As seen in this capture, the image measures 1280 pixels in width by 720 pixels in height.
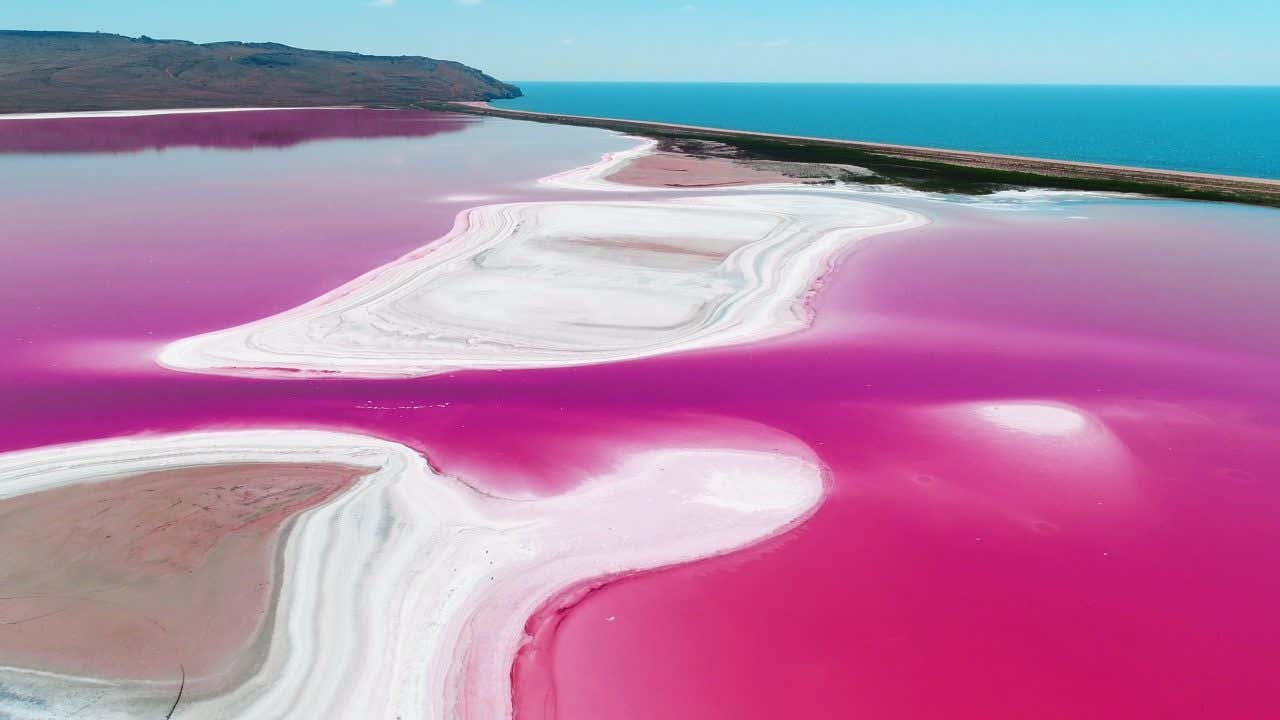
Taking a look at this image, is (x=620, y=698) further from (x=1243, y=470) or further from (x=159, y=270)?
(x=159, y=270)

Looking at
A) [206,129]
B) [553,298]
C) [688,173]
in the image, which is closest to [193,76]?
[206,129]

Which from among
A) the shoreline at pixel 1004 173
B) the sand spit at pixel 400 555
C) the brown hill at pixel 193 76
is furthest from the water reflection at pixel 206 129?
the sand spit at pixel 400 555

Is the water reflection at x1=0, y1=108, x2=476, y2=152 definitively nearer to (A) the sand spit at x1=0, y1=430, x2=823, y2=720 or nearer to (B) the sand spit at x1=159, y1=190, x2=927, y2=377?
(B) the sand spit at x1=159, y1=190, x2=927, y2=377

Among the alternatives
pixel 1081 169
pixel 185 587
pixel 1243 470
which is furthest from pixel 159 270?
pixel 1081 169

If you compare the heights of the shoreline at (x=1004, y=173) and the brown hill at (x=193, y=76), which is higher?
the brown hill at (x=193, y=76)

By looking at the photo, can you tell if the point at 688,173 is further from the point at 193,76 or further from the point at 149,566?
the point at 193,76

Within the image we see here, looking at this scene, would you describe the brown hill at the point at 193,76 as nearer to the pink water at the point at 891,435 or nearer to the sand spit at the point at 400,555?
the pink water at the point at 891,435
